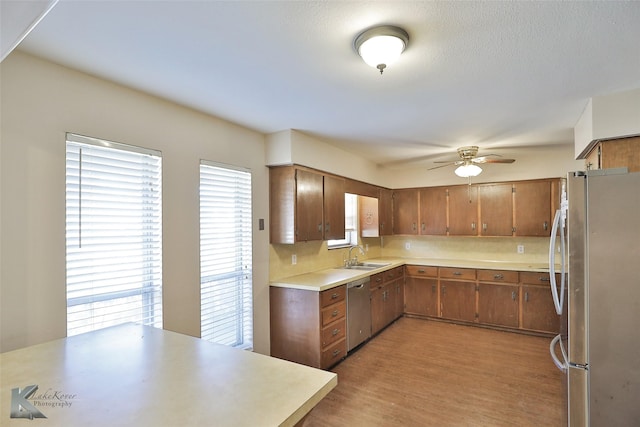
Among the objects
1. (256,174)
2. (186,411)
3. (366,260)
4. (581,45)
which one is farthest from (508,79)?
(366,260)

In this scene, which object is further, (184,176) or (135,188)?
(184,176)

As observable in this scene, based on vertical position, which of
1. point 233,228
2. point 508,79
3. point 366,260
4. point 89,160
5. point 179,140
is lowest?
point 366,260

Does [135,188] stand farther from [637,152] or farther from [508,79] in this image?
[637,152]

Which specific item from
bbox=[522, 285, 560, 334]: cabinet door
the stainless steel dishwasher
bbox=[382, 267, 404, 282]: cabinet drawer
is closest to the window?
bbox=[382, 267, 404, 282]: cabinet drawer

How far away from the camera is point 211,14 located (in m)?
1.49

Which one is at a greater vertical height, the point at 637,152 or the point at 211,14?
the point at 211,14

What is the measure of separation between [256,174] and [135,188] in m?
1.27

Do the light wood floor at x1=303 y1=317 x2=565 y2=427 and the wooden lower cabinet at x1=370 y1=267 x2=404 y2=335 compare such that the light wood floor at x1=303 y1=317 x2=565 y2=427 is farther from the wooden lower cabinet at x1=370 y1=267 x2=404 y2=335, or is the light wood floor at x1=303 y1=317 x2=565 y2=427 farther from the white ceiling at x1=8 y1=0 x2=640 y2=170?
the white ceiling at x1=8 y1=0 x2=640 y2=170

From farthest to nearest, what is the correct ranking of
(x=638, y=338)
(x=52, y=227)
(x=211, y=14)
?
1. (x=52, y=227)
2. (x=638, y=338)
3. (x=211, y=14)

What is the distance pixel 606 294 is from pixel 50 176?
3.08 meters

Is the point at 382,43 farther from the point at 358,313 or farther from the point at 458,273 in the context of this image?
the point at 458,273

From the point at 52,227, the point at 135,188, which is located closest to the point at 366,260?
the point at 135,188

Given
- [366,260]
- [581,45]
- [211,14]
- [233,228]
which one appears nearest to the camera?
[211,14]

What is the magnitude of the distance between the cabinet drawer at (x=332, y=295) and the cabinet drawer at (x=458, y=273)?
204 cm
